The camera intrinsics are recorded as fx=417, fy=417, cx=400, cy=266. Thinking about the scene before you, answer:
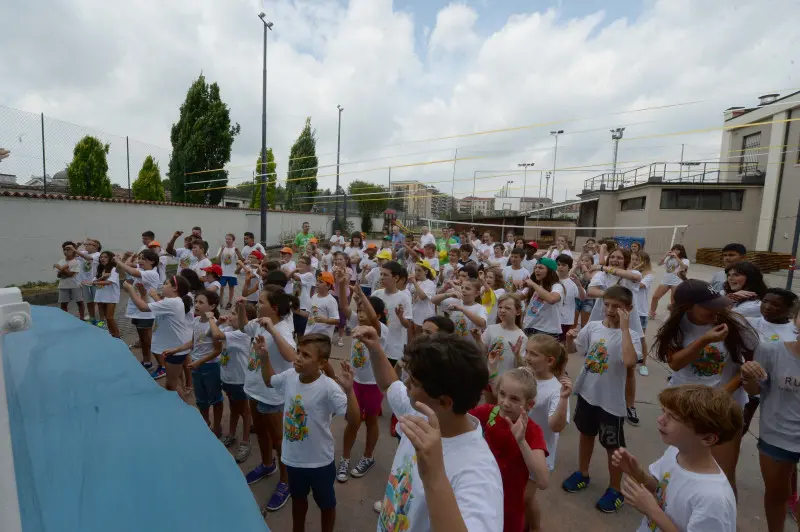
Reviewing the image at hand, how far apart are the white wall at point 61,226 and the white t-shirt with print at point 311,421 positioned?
34.9 feet

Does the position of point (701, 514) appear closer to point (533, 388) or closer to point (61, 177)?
point (533, 388)

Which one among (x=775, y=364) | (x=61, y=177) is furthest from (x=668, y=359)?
(x=61, y=177)

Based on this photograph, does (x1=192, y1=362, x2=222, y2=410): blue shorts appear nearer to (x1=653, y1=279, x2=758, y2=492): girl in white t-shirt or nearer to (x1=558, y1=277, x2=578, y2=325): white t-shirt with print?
(x1=653, y1=279, x2=758, y2=492): girl in white t-shirt

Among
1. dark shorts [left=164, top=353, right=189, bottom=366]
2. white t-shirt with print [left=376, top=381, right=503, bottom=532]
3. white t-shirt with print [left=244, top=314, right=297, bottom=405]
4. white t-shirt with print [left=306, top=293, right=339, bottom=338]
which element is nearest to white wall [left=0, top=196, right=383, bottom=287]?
dark shorts [left=164, top=353, right=189, bottom=366]

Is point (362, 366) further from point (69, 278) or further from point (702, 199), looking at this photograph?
point (702, 199)

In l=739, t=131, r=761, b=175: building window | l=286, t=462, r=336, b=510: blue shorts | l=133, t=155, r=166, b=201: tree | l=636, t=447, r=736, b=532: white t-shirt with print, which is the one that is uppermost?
l=739, t=131, r=761, b=175: building window

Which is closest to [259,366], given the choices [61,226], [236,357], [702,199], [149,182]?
[236,357]

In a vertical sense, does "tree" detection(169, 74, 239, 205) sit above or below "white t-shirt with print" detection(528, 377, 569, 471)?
above

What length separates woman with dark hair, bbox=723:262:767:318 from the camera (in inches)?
143

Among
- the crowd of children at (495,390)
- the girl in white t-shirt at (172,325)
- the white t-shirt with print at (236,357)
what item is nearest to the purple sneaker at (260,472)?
the crowd of children at (495,390)

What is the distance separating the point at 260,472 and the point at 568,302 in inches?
158

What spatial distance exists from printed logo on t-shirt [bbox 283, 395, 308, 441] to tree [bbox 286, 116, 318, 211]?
2750 centimetres

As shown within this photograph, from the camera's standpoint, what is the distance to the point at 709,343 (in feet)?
9.37

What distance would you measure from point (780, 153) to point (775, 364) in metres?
23.0
